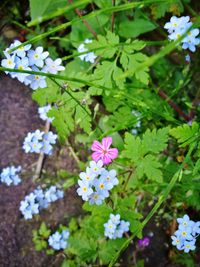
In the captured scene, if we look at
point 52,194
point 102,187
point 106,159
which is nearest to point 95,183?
point 102,187

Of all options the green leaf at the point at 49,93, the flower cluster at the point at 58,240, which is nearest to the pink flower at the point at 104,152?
the green leaf at the point at 49,93

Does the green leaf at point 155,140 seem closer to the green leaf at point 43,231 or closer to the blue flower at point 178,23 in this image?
the blue flower at point 178,23

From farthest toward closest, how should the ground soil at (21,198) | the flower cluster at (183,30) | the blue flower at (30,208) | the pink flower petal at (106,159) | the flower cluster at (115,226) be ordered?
the ground soil at (21,198), the blue flower at (30,208), the flower cluster at (115,226), the pink flower petal at (106,159), the flower cluster at (183,30)

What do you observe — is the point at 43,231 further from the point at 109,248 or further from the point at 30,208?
the point at 109,248

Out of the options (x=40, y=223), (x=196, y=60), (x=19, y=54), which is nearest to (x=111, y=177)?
(x=19, y=54)

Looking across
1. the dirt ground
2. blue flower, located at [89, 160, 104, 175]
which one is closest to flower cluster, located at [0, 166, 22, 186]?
the dirt ground

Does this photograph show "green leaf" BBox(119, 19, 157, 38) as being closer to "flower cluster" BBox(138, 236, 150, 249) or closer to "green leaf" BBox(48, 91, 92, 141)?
"green leaf" BBox(48, 91, 92, 141)
